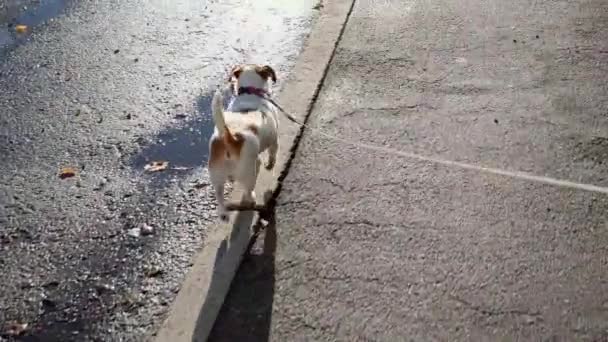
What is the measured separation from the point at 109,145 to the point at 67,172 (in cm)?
42

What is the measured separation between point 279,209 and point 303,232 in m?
0.28

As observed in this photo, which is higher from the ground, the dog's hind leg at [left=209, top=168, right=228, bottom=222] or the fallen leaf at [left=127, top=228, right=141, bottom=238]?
the dog's hind leg at [left=209, top=168, right=228, bottom=222]

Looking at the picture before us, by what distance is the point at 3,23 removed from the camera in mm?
7434

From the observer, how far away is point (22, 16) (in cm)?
759

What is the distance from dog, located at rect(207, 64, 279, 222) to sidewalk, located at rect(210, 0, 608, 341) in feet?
1.29

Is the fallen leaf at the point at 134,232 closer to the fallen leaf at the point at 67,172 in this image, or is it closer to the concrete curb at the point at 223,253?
the concrete curb at the point at 223,253

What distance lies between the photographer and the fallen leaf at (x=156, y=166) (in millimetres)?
5125

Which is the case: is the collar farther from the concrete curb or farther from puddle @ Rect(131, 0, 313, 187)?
puddle @ Rect(131, 0, 313, 187)

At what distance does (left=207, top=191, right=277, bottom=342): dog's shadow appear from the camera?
3746 mm

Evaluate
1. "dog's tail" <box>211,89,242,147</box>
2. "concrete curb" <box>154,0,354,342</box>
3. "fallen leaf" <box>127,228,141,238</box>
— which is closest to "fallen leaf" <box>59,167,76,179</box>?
"fallen leaf" <box>127,228,141,238</box>

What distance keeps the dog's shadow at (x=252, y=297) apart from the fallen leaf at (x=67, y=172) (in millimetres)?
1532

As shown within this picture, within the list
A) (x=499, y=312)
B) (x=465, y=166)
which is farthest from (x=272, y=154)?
(x=499, y=312)

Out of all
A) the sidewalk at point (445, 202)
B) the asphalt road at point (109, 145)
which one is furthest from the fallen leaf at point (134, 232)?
the sidewalk at point (445, 202)

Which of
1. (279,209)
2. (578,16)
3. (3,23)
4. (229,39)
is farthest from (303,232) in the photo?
(3,23)
